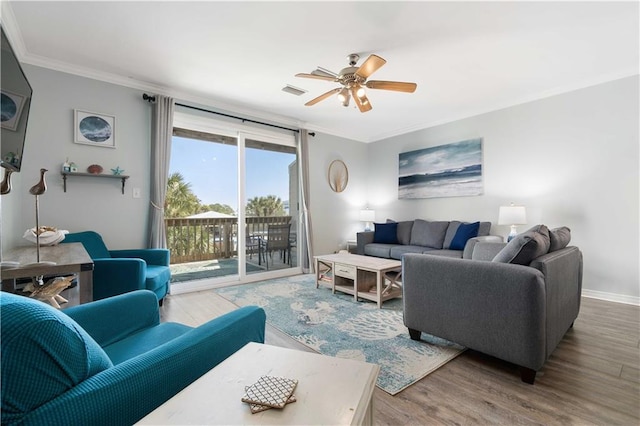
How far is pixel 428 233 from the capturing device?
4492mm

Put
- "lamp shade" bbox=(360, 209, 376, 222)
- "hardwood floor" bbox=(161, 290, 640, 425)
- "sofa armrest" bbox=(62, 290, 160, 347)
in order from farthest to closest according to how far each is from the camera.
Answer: "lamp shade" bbox=(360, 209, 376, 222) < "hardwood floor" bbox=(161, 290, 640, 425) < "sofa armrest" bbox=(62, 290, 160, 347)

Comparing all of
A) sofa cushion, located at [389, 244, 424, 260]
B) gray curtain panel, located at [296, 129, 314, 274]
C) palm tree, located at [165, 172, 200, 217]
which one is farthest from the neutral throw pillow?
palm tree, located at [165, 172, 200, 217]

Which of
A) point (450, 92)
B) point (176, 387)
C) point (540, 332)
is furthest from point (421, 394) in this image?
point (450, 92)

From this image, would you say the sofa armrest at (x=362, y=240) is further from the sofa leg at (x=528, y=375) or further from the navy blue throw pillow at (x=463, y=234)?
the sofa leg at (x=528, y=375)

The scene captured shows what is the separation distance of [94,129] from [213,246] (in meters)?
2.05

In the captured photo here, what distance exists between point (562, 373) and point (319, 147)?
4.32 meters

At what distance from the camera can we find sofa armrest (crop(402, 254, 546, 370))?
1643 millimetres

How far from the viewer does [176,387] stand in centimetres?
84

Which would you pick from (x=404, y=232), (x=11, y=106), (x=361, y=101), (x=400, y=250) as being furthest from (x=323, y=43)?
(x=404, y=232)

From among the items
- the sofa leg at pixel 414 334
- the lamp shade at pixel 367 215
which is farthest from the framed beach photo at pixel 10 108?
the lamp shade at pixel 367 215

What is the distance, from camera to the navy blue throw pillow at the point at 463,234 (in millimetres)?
3975

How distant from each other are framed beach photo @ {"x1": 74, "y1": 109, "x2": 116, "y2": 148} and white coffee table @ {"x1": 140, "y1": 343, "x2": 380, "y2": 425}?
3.32 meters

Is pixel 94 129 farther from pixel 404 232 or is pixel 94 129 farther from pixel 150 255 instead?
pixel 404 232

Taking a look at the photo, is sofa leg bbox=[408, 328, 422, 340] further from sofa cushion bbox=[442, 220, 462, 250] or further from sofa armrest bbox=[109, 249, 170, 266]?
sofa armrest bbox=[109, 249, 170, 266]
